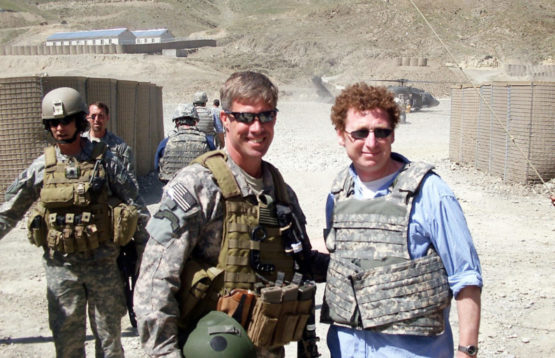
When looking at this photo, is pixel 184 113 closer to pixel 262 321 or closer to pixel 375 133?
pixel 375 133

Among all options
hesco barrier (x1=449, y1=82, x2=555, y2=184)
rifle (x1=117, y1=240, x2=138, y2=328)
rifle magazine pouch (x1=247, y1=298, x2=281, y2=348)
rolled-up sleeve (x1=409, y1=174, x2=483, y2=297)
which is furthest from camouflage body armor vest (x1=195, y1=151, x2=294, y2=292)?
hesco barrier (x1=449, y1=82, x2=555, y2=184)

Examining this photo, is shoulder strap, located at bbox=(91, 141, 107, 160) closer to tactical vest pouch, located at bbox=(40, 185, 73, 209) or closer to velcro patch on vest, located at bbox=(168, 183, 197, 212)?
tactical vest pouch, located at bbox=(40, 185, 73, 209)

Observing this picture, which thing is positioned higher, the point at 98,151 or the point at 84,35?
the point at 84,35

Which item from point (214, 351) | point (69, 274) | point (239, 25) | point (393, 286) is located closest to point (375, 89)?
point (393, 286)

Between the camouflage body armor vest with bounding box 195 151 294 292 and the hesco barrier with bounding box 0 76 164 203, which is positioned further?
the hesco barrier with bounding box 0 76 164 203

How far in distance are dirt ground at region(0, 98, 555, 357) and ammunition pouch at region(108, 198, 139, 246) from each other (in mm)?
1096

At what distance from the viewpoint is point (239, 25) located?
72.3 m

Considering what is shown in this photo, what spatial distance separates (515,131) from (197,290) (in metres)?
9.45

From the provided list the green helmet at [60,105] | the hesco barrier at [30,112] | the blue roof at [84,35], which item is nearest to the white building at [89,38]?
the blue roof at [84,35]

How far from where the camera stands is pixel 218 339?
6.65 ft

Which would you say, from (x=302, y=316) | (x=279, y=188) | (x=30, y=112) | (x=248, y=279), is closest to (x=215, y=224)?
(x=248, y=279)

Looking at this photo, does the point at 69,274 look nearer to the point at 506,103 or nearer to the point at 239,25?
the point at 506,103

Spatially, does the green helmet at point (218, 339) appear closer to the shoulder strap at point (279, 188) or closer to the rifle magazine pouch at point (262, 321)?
the rifle magazine pouch at point (262, 321)

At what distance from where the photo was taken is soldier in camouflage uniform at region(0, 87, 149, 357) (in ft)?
11.3
